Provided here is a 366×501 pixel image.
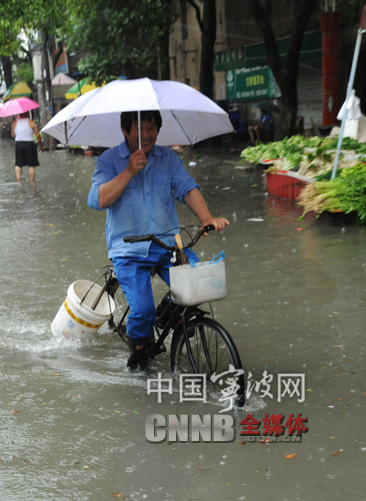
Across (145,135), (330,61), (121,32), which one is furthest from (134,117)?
(121,32)

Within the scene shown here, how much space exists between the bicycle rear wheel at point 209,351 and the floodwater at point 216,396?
169mm

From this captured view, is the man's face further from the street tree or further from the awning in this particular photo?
the awning

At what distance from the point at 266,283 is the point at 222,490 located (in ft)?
13.0

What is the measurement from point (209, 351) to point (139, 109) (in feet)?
4.80

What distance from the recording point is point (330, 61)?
20094mm

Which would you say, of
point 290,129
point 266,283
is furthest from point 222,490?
point 290,129

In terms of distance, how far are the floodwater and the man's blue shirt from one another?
0.97 meters

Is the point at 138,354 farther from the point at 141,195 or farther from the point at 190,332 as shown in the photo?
the point at 141,195

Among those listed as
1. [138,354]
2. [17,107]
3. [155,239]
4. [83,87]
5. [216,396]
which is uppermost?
[83,87]

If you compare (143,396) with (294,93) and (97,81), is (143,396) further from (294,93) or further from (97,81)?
(97,81)

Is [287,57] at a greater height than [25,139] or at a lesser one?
greater

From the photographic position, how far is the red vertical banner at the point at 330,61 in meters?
19.8

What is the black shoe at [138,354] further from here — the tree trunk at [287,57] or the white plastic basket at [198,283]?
the tree trunk at [287,57]

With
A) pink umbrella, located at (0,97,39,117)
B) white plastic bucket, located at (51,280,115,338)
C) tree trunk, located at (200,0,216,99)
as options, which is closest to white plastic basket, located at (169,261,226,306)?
white plastic bucket, located at (51,280,115,338)
